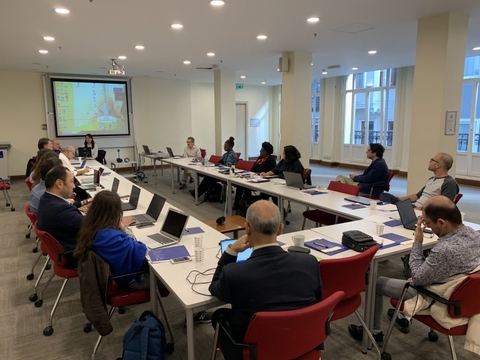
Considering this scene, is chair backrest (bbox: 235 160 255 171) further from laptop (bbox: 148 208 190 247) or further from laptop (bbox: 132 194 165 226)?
laptop (bbox: 148 208 190 247)

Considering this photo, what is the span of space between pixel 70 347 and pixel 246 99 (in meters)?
12.5

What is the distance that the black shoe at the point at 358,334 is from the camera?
101 inches

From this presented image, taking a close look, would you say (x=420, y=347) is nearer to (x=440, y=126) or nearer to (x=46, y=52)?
(x=440, y=126)

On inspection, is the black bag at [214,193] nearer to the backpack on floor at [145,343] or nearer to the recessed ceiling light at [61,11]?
the recessed ceiling light at [61,11]

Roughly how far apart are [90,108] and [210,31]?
656cm

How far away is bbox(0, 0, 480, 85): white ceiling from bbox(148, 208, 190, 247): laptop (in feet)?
8.87

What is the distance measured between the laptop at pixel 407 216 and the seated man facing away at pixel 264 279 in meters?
1.66

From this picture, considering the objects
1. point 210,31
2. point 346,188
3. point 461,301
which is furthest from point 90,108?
point 461,301

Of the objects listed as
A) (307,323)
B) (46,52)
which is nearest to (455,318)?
(307,323)

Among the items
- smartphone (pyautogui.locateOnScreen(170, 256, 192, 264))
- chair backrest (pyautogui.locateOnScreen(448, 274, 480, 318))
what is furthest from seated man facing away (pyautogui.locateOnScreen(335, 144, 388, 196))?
smartphone (pyautogui.locateOnScreen(170, 256, 192, 264))

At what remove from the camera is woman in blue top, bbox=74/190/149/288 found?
2.21 meters

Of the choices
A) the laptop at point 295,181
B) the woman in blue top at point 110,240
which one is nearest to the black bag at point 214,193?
the laptop at point 295,181

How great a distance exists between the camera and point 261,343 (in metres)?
1.56

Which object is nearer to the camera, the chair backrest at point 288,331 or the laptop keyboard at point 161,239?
the chair backrest at point 288,331
